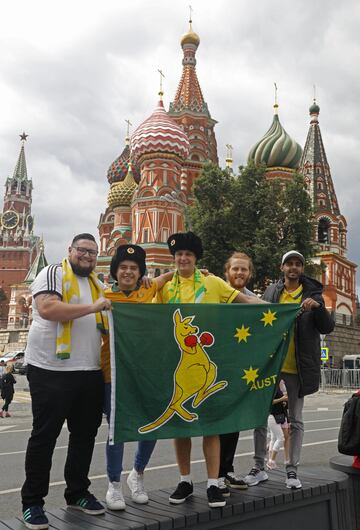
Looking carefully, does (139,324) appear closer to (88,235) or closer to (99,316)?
(99,316)

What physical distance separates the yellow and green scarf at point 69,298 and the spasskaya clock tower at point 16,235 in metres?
88.3

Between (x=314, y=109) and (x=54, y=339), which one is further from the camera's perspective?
(x=314, y=109)

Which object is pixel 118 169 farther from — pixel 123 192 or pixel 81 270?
pixel 81 270

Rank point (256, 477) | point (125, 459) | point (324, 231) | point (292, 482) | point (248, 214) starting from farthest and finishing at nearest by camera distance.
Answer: point (324, 231), point (248, 214), point (125, 459), point (256, 477), point (292, 482)

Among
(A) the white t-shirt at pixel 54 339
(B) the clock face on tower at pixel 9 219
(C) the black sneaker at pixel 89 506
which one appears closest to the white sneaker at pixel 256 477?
(C) the black sneaker at pixel 89 506

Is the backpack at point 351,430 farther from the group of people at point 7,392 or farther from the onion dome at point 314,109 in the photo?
the onion dome at point 314,109

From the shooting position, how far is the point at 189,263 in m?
4.29

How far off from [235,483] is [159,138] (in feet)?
139

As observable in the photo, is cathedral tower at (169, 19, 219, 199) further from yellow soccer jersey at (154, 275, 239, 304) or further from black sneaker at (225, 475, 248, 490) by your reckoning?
black sneaker at (225, 475, 248, 490)

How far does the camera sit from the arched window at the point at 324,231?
4497cm

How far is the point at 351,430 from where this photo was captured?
4.30 m

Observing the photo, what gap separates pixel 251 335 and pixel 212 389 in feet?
1.89

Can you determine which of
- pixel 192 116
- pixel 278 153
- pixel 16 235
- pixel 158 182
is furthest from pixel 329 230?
pixel 16 235

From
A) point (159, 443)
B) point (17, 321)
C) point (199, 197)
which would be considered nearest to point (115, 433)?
point (159, 443)
